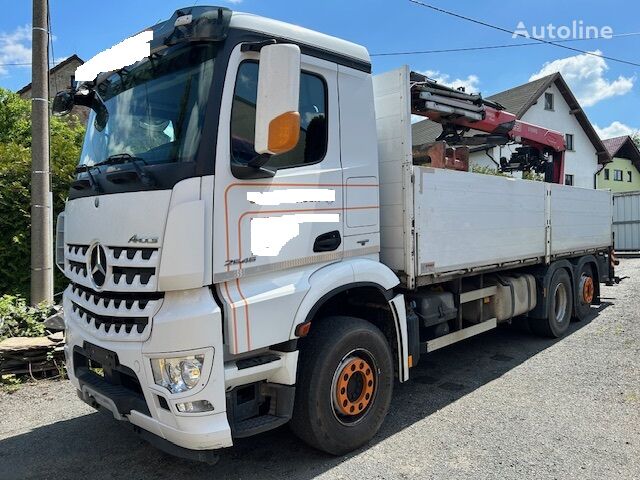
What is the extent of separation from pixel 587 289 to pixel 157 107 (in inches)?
305

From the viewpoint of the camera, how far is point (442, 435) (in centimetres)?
406

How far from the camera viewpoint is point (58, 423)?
4.47 meters

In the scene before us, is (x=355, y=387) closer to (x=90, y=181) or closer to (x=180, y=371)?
(x=180, y=371)

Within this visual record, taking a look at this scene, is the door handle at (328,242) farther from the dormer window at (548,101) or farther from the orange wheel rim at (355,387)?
the dormer window at (548,101)

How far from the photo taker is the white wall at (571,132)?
2744cm

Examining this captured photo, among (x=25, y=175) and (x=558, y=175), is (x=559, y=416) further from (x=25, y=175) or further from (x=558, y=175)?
(x=25, y=175)

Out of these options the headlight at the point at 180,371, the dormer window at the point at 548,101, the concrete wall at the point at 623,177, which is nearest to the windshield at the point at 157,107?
the headlight at the point at 180,371

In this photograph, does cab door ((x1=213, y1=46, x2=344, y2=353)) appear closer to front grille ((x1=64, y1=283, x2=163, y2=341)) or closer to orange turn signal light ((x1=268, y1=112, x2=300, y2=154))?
orange turn signal light ((x1=268, y1=112, x2=300, y2=154))

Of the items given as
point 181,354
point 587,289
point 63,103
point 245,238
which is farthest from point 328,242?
point 587,289

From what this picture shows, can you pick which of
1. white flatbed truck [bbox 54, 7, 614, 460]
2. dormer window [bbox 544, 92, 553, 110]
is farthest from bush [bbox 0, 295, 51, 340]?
dormer window [bbox 544, 92, 553, 110]

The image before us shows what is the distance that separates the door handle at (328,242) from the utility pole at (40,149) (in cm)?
471

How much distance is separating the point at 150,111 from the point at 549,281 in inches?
229

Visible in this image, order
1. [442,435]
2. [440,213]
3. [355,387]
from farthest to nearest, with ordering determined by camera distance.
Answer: [440,213] → [442,435] → [355,387]

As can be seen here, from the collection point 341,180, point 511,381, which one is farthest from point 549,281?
point 341,180
